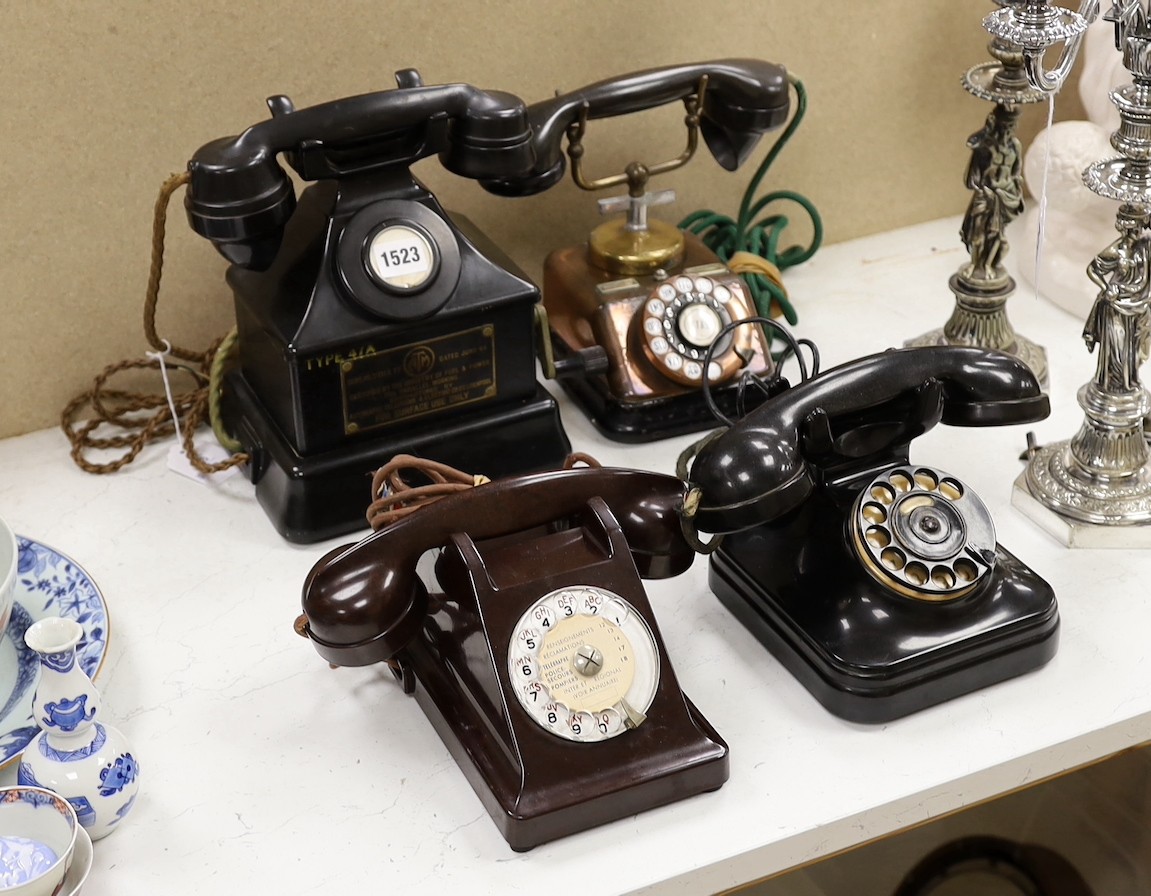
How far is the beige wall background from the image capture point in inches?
48.7

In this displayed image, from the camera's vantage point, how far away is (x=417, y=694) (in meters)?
1.00

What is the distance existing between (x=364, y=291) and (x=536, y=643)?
362mm

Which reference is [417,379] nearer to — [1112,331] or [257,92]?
[257,92]

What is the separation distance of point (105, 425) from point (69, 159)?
0.27 meters

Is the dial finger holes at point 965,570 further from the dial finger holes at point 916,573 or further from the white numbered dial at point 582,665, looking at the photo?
the white numbered dial at point 582,665

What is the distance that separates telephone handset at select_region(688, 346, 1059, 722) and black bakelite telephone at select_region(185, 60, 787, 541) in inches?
10.8

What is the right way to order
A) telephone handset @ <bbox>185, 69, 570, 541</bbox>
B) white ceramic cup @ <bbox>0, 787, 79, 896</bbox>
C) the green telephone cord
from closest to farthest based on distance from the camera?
white ceramic cup @ <bbox>0, 787, 79, 896</bbox> → telephone handset @ <bbox>185, 69, 570, 541</bbox> → the green telephone cord

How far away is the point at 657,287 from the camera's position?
1299 mm

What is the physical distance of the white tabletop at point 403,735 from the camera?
0.88m

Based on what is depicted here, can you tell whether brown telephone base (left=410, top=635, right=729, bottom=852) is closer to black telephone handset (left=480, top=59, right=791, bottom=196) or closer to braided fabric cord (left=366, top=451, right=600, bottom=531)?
braided fabric cord (left=366, top=451, right=600, bottom=531)

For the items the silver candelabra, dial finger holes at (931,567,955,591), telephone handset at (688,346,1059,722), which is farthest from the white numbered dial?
the silver candelabra

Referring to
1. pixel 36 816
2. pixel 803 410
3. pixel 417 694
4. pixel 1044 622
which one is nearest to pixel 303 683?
pixel 417 694

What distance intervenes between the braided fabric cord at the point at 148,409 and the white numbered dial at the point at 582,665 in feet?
1.53

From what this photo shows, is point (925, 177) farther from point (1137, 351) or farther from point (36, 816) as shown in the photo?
point (36, 816)
